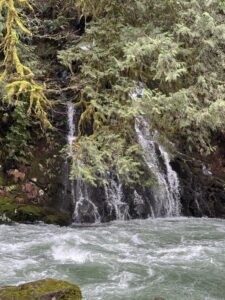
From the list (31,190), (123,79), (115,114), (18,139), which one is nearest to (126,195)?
(115,114)

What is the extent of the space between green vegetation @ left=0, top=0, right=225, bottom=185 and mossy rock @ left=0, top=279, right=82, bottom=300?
467 cm

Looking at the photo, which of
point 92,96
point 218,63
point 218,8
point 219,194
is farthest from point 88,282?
point 218,8

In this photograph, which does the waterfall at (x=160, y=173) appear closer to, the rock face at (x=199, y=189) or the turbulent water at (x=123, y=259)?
the rock face at (x=199, y=189)

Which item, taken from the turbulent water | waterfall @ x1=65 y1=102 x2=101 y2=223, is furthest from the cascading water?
waterfall @ x1=65 y1=102 x2=101 y2=223

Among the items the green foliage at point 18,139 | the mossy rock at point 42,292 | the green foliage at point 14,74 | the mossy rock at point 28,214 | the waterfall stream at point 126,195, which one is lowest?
the mossy rock at point 42,292

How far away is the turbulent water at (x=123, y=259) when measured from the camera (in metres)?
6.29

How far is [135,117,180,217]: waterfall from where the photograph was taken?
37.0 ft

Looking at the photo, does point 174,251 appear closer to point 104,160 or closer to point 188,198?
point 104,160

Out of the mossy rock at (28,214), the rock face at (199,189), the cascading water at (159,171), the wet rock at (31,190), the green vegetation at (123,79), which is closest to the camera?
the mossy rock at (28,214)

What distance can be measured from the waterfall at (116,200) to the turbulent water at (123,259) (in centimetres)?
61

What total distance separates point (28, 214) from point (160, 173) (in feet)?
11.0

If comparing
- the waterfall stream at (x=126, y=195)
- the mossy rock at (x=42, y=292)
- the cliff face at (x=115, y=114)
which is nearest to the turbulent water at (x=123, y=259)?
the waterfall stream at (x=126, y=195)

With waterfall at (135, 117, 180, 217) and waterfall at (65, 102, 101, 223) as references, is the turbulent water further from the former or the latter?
waterfall at (135, 117, 180, 217)

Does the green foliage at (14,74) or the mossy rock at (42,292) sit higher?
the green foliage at (14,74)
